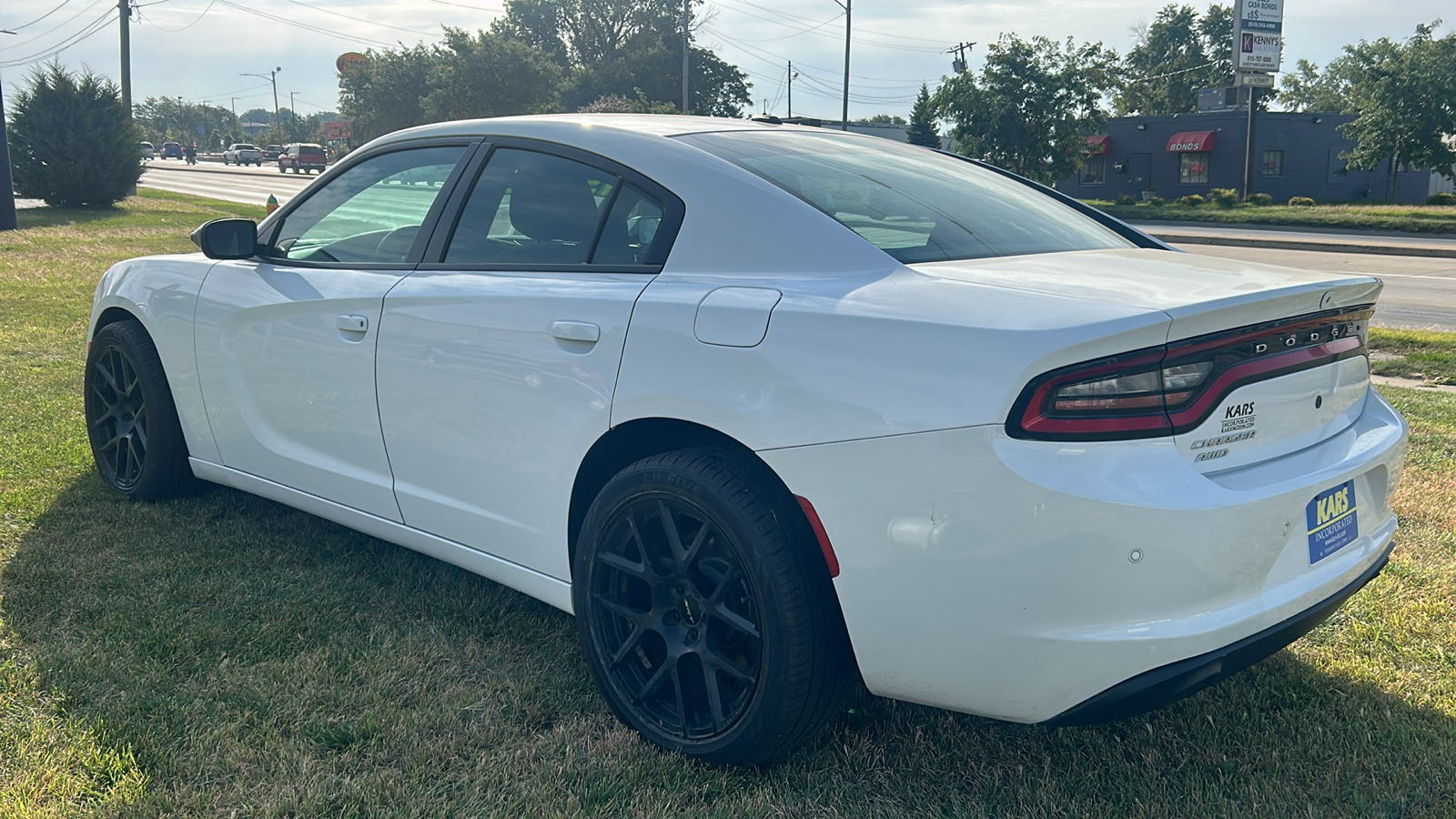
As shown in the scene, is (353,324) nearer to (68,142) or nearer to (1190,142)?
(68,142)

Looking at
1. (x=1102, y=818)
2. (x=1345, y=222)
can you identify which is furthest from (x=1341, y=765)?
(x=1345, y=222)

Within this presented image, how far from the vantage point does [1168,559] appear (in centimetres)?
211

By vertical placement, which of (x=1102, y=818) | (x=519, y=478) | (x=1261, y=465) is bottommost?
(x=1102, y=818)

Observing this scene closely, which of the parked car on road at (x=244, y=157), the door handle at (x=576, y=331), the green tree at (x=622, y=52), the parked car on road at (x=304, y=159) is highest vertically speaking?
the green tree at (x=622, y=52)

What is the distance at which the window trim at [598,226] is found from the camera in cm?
286

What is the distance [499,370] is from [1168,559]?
1696 mm

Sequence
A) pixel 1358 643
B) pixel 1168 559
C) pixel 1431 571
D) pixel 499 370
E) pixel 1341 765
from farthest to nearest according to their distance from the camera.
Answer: pixel 1431 571
pixel 1358 643
pixel 499 370
pixel 1341 765
pixel 1168 559

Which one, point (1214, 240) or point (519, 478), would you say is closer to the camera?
point (519, 478)

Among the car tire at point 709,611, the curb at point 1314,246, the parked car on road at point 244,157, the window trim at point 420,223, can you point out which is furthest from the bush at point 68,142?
the parked car on road at point 244,157

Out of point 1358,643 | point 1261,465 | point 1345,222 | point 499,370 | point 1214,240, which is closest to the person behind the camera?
point 1261,465

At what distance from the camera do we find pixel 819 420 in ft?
7.68

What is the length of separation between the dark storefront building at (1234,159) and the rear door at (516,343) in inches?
1701

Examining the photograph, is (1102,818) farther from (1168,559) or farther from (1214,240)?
(1214,240)

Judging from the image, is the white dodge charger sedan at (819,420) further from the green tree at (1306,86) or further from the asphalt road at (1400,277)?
the green tree at (1306,86)
